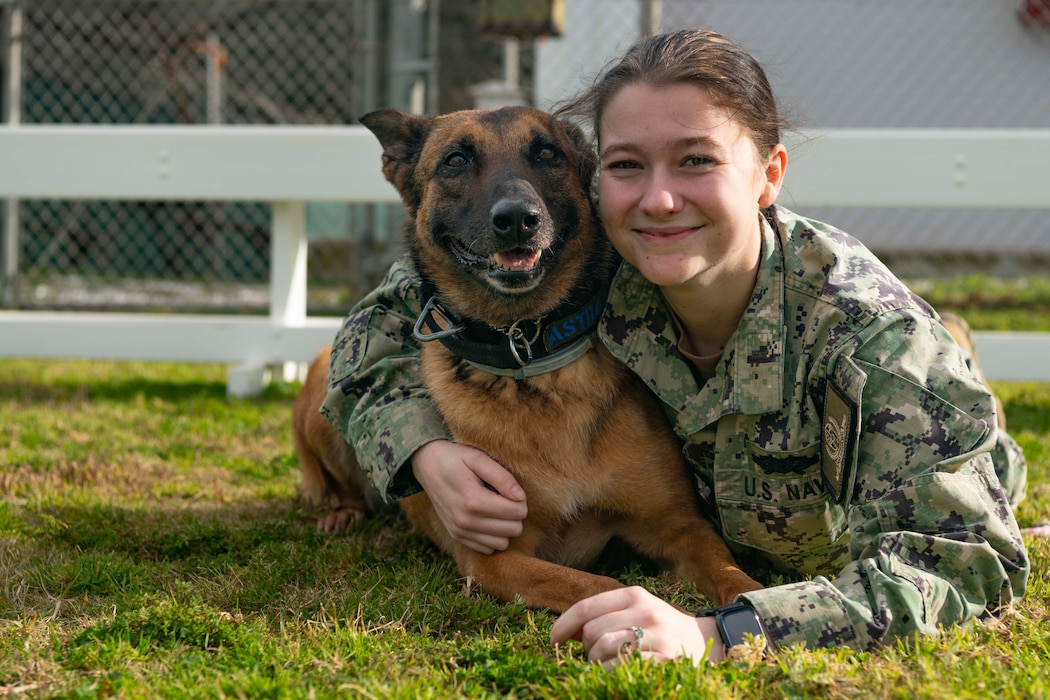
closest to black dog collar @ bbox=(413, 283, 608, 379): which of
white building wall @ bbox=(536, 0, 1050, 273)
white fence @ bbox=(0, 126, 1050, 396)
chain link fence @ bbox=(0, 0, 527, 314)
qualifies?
white fence @ bbox=(0, 126, 1050, 396)

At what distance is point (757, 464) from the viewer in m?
2.48

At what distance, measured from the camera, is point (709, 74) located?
90.6 inches

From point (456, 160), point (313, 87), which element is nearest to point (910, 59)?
point (313, 87)

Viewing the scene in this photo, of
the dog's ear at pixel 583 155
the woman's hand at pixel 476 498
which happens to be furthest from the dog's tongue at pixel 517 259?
the woman's hand at pixel 476 498

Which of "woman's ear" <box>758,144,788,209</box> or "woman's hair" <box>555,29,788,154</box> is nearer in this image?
"woman's hair" <box>555,29,788,154</box>

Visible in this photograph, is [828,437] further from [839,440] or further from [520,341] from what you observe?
[520,341]

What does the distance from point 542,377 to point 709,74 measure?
87cm

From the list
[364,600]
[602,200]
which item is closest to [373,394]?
[364,600]

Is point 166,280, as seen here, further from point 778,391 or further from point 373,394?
point 778,391

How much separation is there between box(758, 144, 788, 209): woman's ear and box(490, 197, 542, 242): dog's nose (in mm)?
573

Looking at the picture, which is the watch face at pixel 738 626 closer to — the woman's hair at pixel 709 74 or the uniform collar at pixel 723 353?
the uniform collar at pixel 723 353

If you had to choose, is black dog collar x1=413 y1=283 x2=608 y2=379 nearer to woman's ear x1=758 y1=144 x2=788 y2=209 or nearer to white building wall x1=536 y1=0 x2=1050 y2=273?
woman's ear x1=758 y1=144 x2=788 y2=209

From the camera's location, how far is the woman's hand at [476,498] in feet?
8.14

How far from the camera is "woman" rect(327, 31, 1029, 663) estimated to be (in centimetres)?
195
